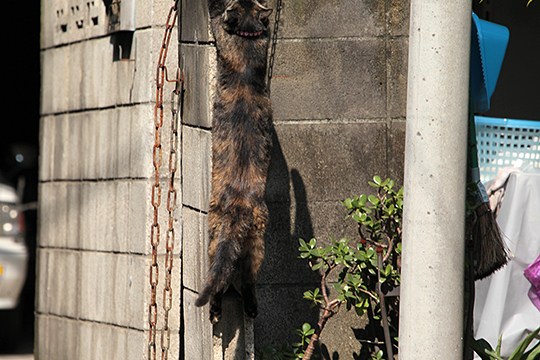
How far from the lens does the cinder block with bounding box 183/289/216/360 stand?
5234mm

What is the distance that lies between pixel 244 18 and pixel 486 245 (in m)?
1.68

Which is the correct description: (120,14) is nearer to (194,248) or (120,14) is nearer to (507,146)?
(194,248)

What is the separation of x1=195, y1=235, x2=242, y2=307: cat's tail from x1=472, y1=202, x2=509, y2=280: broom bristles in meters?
1.33

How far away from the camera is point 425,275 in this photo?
4.04m

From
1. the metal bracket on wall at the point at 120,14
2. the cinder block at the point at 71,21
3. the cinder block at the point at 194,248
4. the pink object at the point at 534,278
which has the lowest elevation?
the pink object at the point at 534,278

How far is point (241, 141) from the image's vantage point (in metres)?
4.94

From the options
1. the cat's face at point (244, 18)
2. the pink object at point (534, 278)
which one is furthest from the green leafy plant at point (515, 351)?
the cat's face at point (244, 18)

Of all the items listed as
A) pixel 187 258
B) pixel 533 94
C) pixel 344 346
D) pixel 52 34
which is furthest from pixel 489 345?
pixel 52 34

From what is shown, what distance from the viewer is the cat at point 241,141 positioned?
4.88 m

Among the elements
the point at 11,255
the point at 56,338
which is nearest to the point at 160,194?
the point at 56,338

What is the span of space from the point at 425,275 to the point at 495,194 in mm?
1930

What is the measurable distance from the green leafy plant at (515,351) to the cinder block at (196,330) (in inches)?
51.4

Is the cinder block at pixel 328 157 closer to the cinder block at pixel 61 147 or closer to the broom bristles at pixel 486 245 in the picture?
the broom bristles at pixel 486 245

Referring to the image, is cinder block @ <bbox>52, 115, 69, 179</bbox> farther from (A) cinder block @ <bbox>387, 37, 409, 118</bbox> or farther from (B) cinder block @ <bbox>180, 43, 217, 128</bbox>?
(A) cinder block @ <bbox>387, 37, 409, 118</bbox>
